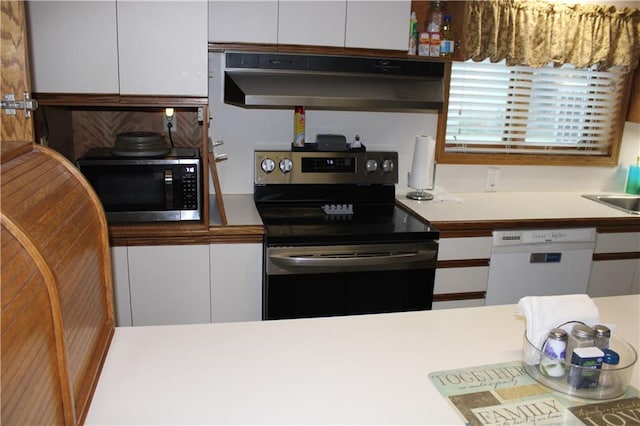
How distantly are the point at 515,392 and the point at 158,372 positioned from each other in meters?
0.81

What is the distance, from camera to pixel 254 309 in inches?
102

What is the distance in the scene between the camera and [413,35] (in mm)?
2969

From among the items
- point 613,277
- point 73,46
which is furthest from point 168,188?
point 613,277

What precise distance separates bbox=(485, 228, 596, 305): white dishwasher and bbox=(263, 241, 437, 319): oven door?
405 mm

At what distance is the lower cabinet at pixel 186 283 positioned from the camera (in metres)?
2.47

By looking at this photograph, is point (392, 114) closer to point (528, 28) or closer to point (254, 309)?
point (528, 28)

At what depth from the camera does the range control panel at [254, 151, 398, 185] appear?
2957 millimetres

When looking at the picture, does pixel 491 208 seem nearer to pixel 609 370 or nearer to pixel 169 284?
pixel 169 284

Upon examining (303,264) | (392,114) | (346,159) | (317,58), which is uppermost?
(317,58)

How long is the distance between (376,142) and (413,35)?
0.64m

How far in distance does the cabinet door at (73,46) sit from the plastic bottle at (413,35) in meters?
1.54

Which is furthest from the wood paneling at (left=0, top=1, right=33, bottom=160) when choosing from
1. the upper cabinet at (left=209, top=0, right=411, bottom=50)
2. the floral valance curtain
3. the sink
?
the sink

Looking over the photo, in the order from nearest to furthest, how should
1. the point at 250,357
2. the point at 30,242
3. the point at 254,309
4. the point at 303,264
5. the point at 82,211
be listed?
1. the point at 30,242
2. the point at 82,211
3. the point at 250,357
4. the point at 303,264
5. the point at 254,309

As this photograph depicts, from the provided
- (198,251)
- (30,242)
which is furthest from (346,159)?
(30,242)
